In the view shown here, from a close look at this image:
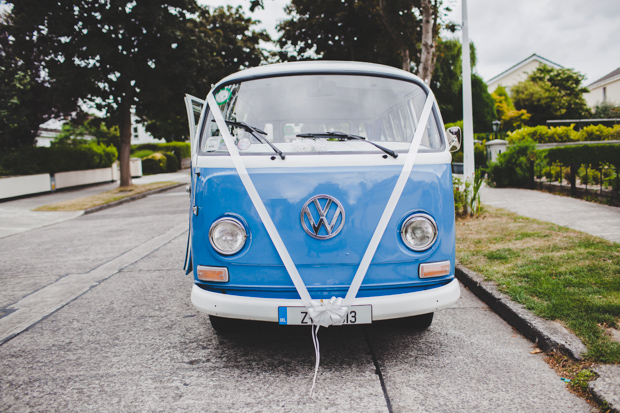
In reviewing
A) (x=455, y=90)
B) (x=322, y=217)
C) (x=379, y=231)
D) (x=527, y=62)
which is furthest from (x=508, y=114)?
(x=322, y=217)

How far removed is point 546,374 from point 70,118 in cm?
2395

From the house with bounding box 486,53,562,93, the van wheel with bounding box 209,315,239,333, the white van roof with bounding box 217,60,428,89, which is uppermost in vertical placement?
the house with bounding box 486,53,562,93

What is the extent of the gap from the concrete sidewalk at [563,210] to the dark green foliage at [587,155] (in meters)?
1.20

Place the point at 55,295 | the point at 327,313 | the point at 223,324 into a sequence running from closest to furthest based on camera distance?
the point at 327,313 < the point at 223,324 < the point at 55,295

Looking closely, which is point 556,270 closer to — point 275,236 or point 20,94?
point 275,236

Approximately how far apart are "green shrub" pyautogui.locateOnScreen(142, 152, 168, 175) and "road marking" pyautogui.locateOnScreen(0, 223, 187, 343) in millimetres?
24209

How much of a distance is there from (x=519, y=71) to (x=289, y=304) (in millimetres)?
50744

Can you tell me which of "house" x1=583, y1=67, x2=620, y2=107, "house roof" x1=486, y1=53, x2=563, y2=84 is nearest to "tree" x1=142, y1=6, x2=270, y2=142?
"house" x1=583, y1=67, x2=620, y2=107

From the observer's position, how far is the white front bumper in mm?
2926

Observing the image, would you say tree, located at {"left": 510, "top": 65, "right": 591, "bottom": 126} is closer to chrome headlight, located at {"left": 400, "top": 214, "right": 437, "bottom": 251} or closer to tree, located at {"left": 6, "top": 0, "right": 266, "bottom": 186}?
tree, located at {"left": 6, "top": 0, "right": 266, "bottom": 186}

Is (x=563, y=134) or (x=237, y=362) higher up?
(x=563, y=134)

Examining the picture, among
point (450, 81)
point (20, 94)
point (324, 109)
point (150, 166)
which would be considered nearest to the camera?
point (324, 109)

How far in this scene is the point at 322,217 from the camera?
2938 millimetres

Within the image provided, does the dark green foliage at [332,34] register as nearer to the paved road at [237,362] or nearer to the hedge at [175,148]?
the hedge at [175,148]
